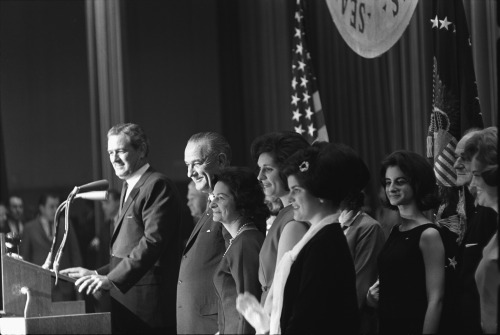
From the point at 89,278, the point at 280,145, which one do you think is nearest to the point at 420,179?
the point at 280,145

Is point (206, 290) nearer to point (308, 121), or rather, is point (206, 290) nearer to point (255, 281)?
point (255, 281)

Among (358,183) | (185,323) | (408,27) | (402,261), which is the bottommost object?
(185,323)

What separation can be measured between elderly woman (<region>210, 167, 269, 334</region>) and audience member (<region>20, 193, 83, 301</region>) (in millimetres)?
4229

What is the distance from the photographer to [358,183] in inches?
129

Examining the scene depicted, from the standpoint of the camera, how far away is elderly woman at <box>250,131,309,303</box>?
3393 mm

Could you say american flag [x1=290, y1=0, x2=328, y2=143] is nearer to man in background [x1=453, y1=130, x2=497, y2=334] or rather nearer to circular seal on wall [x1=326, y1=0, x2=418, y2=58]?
circular seal on wall [x1=326, y1=0, x2=418, y2=58]

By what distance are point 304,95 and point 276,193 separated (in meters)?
3.09

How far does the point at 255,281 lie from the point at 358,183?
612 mm

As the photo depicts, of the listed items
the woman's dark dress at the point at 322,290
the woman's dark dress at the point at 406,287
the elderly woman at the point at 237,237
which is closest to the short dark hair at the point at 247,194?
the elderly woman at the point at 237,237

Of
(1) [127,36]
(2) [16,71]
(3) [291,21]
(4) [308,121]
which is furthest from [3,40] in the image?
(4) [308,121]

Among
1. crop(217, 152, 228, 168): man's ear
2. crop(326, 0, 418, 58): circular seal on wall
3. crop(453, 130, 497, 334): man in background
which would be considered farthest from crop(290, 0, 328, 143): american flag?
crop(453, 130, 497, 334): man in background

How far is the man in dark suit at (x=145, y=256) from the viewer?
4684mm

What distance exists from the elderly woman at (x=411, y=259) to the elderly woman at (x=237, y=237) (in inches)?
19.3

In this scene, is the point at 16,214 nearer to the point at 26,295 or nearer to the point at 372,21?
the point at 372,21
